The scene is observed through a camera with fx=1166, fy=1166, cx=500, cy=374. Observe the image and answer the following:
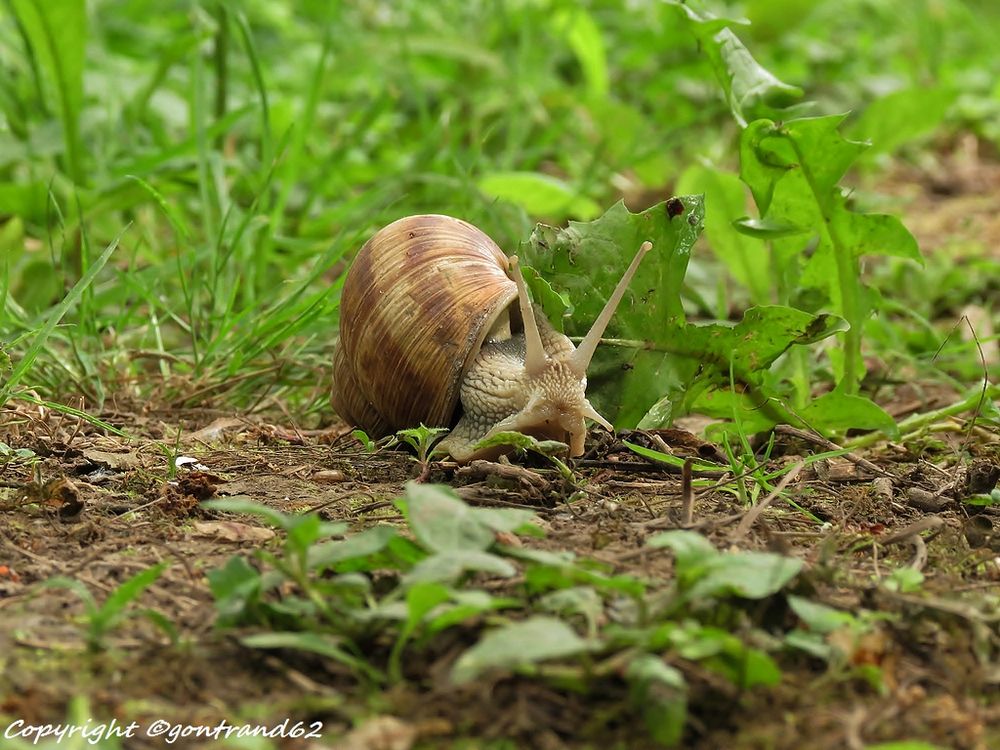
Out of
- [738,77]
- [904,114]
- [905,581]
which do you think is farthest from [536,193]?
[905,581]

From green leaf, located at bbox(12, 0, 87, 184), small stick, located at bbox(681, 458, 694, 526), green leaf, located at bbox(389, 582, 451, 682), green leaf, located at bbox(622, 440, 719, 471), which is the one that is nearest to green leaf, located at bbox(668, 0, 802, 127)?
green leaf, located at bbox(622, 440, 719, 471)

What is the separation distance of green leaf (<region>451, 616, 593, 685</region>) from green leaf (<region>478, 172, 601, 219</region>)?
2.98 m

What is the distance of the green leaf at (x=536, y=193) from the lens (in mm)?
4434

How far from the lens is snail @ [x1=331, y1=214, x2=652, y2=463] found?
262 cm

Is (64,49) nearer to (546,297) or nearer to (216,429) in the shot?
(216,429)

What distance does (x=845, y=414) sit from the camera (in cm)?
273

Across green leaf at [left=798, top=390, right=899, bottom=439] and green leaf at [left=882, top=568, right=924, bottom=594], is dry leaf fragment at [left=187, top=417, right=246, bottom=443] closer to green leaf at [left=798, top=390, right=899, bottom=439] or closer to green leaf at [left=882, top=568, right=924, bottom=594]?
green leaf at [left=798, top=390, right=899, bottom=439]

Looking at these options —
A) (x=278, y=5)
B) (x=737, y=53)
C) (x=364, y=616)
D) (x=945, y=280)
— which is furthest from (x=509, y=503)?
(x=278, y=5)

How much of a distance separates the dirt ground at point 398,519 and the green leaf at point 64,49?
4.99 feet

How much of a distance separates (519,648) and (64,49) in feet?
10.8

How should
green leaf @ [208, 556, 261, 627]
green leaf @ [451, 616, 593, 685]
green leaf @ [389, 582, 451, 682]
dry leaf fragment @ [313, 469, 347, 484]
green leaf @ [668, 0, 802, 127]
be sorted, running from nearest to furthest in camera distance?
green leaf @ [451, 616, 593, 685] < green leaf @ [389, 582, 451, 682] < green leaf @ [208, 556, 261, 627] < dry leaf fragment @ [313, 469, 347, 484] < green leaf @ [668, 0, 802, 127]

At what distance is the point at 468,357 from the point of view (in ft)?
8.82

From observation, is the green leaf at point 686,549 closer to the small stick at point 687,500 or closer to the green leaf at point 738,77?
the small stick at point 687,500

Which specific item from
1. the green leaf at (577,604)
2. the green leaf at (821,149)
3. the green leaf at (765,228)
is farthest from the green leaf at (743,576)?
the green leaf at (821,149)
